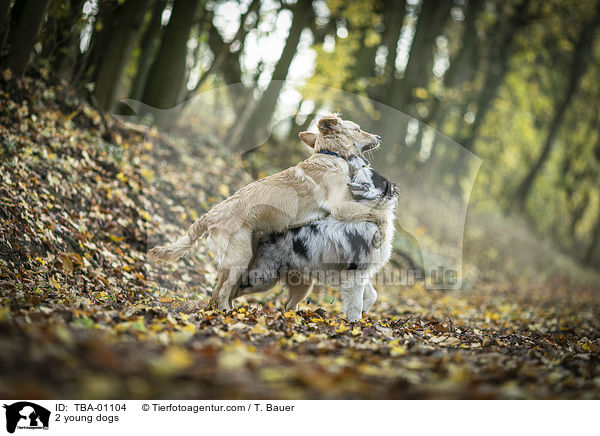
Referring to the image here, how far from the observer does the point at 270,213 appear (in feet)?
18.2

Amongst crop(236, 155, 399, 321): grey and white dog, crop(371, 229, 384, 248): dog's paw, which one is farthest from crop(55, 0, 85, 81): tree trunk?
crop(371, 229, 384, 248): dog's paw

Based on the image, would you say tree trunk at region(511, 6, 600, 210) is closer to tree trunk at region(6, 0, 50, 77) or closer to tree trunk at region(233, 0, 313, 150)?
tree trunk at region(233, 0, 313, 150)

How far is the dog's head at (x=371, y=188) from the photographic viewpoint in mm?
5578

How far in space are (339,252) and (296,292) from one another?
41.3 inches

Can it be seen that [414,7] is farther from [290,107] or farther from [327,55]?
[290,107]

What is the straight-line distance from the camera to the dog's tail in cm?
567

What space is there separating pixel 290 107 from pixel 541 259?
13802 mm

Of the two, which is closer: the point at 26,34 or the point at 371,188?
the point at 371,188

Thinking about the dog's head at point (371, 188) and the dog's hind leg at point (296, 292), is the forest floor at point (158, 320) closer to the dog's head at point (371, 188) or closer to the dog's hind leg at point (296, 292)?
the dog's hind leg at point (296, 292)

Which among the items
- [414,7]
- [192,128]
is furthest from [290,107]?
[414,7]

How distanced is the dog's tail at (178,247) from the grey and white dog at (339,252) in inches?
27.6

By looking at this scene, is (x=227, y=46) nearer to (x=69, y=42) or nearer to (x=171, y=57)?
(x=171, y=57)

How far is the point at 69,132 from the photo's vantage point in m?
8.51
